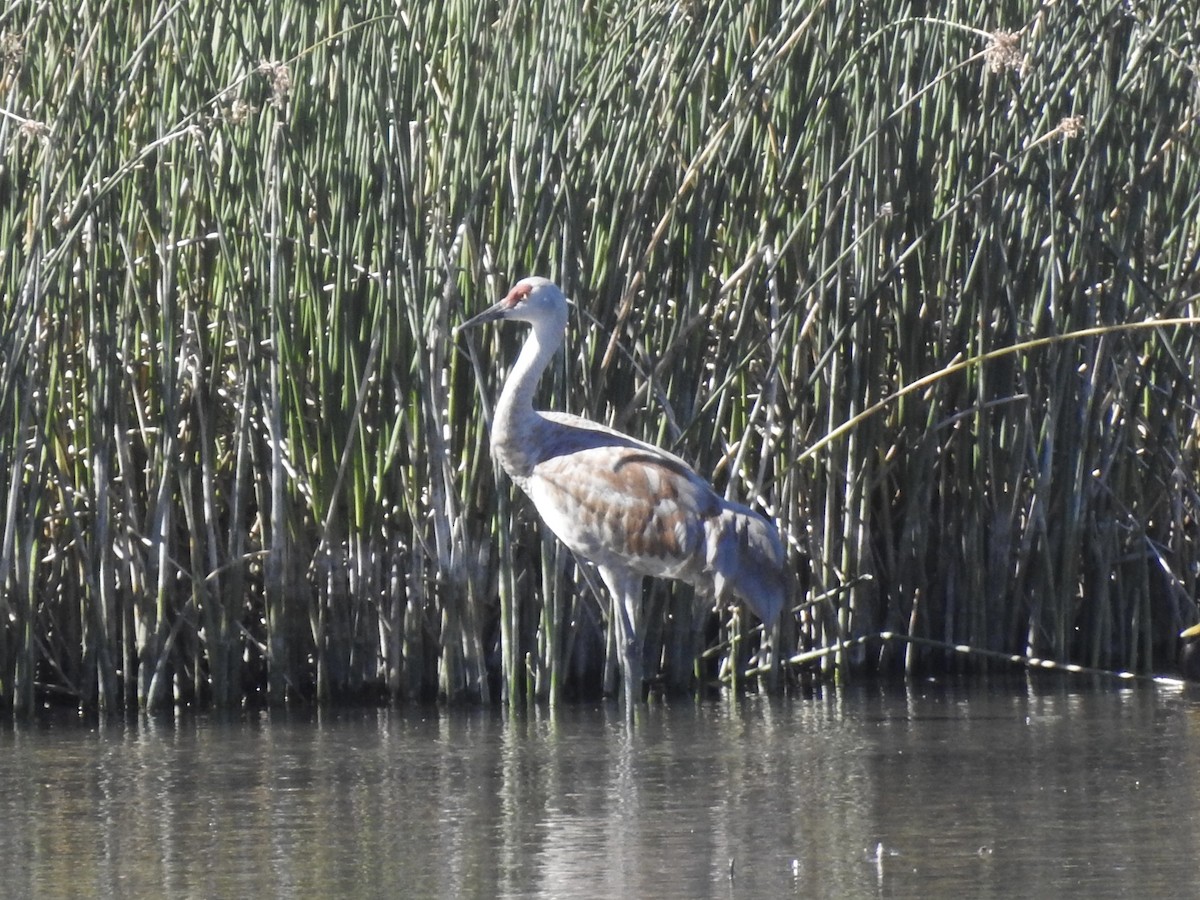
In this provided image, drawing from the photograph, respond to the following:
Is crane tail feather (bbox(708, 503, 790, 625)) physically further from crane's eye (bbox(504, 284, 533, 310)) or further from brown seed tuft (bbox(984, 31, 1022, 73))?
brown seed tuft (bbox(984, 31, 1022, 73))

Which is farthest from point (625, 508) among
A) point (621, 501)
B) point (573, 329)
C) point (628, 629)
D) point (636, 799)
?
point (636, 799)

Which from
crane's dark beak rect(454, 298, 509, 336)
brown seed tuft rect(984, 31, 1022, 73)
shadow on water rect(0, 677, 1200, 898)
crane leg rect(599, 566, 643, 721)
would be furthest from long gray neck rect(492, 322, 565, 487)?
brown seed tuft rect(984, 31, 1022, 73)

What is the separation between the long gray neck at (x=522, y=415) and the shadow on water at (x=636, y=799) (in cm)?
87

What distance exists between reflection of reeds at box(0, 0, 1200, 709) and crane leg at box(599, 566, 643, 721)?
220 mm

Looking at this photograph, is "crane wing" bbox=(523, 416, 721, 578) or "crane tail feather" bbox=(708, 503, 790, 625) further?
"crane wing" bbox=(523, 416, 721, 578)

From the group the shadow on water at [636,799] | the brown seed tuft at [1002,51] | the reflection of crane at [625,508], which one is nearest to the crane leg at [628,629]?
the reflection of crane at [625,508]

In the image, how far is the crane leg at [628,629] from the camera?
664 centimetres

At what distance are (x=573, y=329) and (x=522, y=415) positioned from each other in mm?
468

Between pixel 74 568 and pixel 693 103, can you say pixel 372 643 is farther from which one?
pixel 693 103

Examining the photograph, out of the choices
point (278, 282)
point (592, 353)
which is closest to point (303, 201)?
point (278, 282)

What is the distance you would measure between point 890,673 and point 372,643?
1.96 meters

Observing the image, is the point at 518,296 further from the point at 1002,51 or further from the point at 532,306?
the point at 1002,51

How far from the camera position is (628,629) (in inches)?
263

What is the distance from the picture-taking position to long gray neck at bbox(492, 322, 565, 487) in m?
6.57
